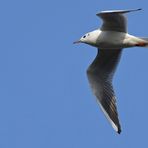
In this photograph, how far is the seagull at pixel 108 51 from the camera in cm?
1105

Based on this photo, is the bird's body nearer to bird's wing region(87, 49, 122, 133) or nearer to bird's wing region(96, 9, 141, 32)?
bird's wing region(96, 9, 141, 32)

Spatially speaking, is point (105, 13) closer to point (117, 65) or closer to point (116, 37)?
point (116, 37)

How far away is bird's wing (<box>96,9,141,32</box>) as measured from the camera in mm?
10758

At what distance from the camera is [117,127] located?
11500 mm

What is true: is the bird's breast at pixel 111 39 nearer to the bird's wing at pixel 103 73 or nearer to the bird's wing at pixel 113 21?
the bird's wing at pixel 113 21

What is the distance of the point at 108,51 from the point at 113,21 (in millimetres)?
1347

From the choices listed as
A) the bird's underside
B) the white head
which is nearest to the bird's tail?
the white head

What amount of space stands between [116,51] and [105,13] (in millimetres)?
1833

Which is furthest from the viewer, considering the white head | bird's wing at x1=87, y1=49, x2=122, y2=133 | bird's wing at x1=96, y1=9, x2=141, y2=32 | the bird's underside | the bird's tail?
bird's wing at x1=87, y1=49, x2=122, y2=133

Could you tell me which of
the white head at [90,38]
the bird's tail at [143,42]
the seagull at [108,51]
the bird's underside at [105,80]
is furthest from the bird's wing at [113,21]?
the bird's underside at [105,80]

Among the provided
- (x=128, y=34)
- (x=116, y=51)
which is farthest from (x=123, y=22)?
(x=116, y=51)

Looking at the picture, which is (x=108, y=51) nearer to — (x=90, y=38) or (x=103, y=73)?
(x=103, y=73)

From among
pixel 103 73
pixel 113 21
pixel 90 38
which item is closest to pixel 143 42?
pixel 113 21

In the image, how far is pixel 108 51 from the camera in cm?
1232
